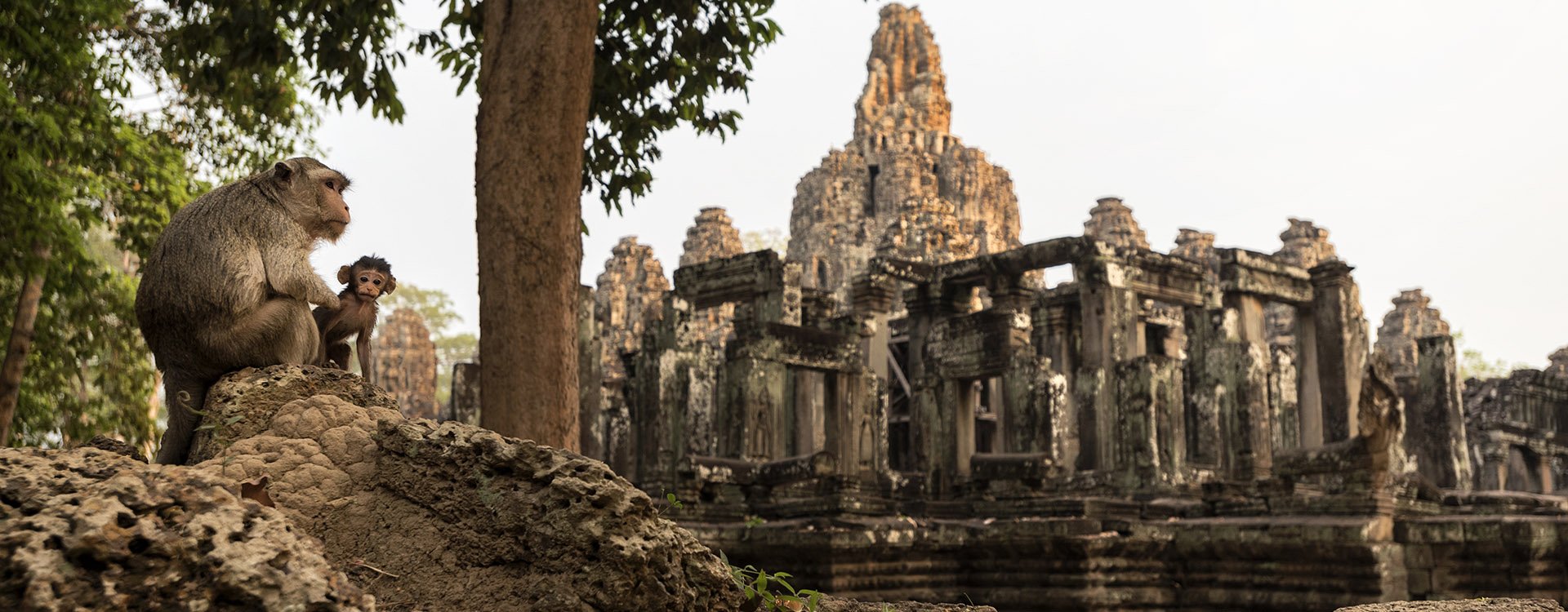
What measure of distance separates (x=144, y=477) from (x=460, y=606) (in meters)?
0.72

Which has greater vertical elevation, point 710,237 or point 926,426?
point 710,237

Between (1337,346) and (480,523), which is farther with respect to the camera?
(1337,346)

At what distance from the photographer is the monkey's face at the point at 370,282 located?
4242 millimetres

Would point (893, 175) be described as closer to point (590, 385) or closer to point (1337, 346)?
point (1337, 346)

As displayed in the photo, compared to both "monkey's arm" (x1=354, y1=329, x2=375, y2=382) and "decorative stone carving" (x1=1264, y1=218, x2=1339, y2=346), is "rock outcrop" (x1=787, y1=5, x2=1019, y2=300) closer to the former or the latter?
"decorative stone carving" (x1=1264, y1=218, x2=1339, y2=346)

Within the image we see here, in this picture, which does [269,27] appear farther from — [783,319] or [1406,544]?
[783,319]

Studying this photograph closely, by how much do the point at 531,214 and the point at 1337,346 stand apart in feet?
48.8

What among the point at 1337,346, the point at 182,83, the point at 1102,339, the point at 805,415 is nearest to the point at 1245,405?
the point at 1337,346

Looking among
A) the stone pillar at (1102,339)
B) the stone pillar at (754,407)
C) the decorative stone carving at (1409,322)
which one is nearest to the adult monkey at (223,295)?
the stone pillar at (754,407)

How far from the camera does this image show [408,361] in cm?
3559

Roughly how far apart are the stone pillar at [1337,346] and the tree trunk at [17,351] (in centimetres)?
1529

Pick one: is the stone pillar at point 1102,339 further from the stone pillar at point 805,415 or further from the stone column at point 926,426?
the stone pillar at point 805,415

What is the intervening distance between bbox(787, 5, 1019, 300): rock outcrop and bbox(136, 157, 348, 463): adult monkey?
29.8 meters

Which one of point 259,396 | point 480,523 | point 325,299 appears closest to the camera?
point 480,523
